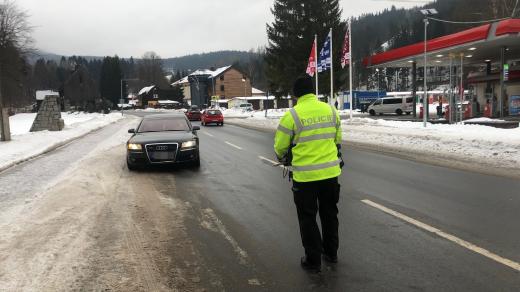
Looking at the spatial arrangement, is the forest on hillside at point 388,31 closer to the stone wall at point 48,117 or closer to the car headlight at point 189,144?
the stone wall at point 48,117

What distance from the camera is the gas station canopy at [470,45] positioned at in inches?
908

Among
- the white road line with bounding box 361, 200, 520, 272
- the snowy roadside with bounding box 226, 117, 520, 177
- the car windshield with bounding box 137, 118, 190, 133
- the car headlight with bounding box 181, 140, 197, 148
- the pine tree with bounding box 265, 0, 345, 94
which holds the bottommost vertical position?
the white road line with bounding box 361, 200, 520, 272

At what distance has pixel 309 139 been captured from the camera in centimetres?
441

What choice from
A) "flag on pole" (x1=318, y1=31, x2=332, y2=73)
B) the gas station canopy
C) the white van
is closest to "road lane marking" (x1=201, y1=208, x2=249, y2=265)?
the gas station canopy

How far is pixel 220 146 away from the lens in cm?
1784

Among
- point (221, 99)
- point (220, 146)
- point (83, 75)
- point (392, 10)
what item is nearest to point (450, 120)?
point (220, 146)

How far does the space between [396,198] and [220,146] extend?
35.7ft

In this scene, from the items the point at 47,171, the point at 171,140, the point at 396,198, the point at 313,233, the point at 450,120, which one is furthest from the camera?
the point at 450,120

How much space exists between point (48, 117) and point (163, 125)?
71.0ft

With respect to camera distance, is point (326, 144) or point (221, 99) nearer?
point (326, 144)

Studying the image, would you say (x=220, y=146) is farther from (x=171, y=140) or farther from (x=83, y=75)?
(x=83, y=75)

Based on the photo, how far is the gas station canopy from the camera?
75.7 feet

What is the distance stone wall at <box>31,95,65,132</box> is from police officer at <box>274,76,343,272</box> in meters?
29.8

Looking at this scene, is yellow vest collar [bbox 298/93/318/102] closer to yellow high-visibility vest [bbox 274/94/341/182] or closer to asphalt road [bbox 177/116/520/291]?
yellow high-visibility vest [bbox 274/94/341/182]
